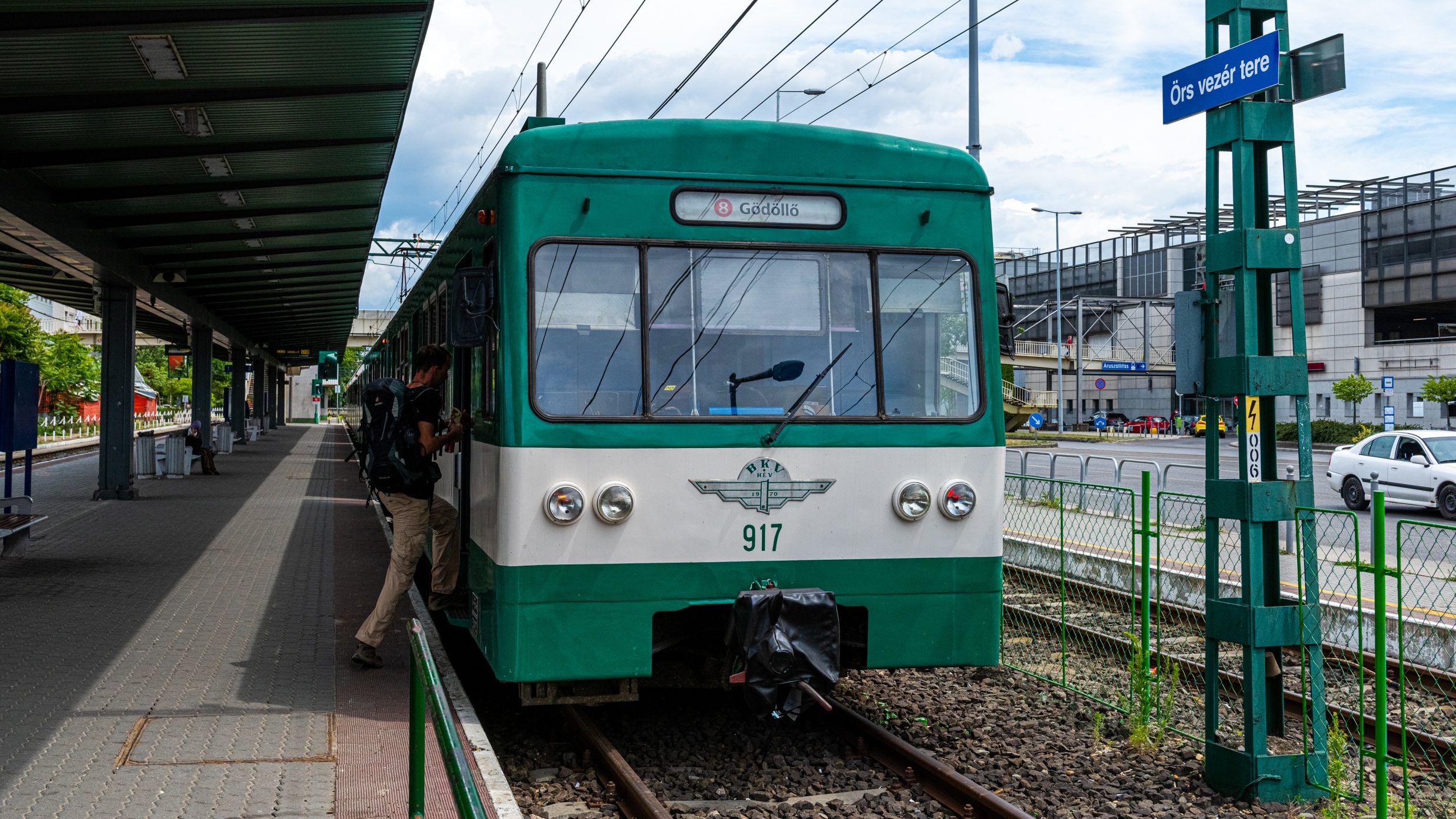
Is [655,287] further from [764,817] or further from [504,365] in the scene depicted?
[764,817]

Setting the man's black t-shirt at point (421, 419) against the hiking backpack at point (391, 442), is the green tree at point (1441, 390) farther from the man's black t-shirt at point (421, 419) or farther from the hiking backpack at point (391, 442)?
the hiking backpack at point (391, 442)

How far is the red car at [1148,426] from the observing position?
66875 millimetres

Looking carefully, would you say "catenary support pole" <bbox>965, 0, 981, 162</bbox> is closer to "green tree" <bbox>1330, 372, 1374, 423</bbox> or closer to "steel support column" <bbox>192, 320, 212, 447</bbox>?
"steel support column" <bbox>192, 320, 212, 447</bbox>

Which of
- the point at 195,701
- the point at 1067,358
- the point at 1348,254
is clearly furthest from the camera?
the point at 1067,358

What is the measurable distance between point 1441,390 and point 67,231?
4664cm

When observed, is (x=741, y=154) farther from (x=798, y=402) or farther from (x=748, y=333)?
(x=798, y=402)

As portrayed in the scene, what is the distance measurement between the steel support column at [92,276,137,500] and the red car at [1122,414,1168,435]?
5401 cm

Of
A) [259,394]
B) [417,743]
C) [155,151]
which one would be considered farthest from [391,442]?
[259,394]

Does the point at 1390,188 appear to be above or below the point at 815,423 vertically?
above

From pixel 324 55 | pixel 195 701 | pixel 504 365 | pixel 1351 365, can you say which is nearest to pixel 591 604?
pixel 504 365

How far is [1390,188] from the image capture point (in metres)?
61.1

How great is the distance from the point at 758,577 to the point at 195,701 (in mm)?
3225

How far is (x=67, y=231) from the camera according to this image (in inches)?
627

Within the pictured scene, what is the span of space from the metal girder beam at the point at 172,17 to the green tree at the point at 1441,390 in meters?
47.9
